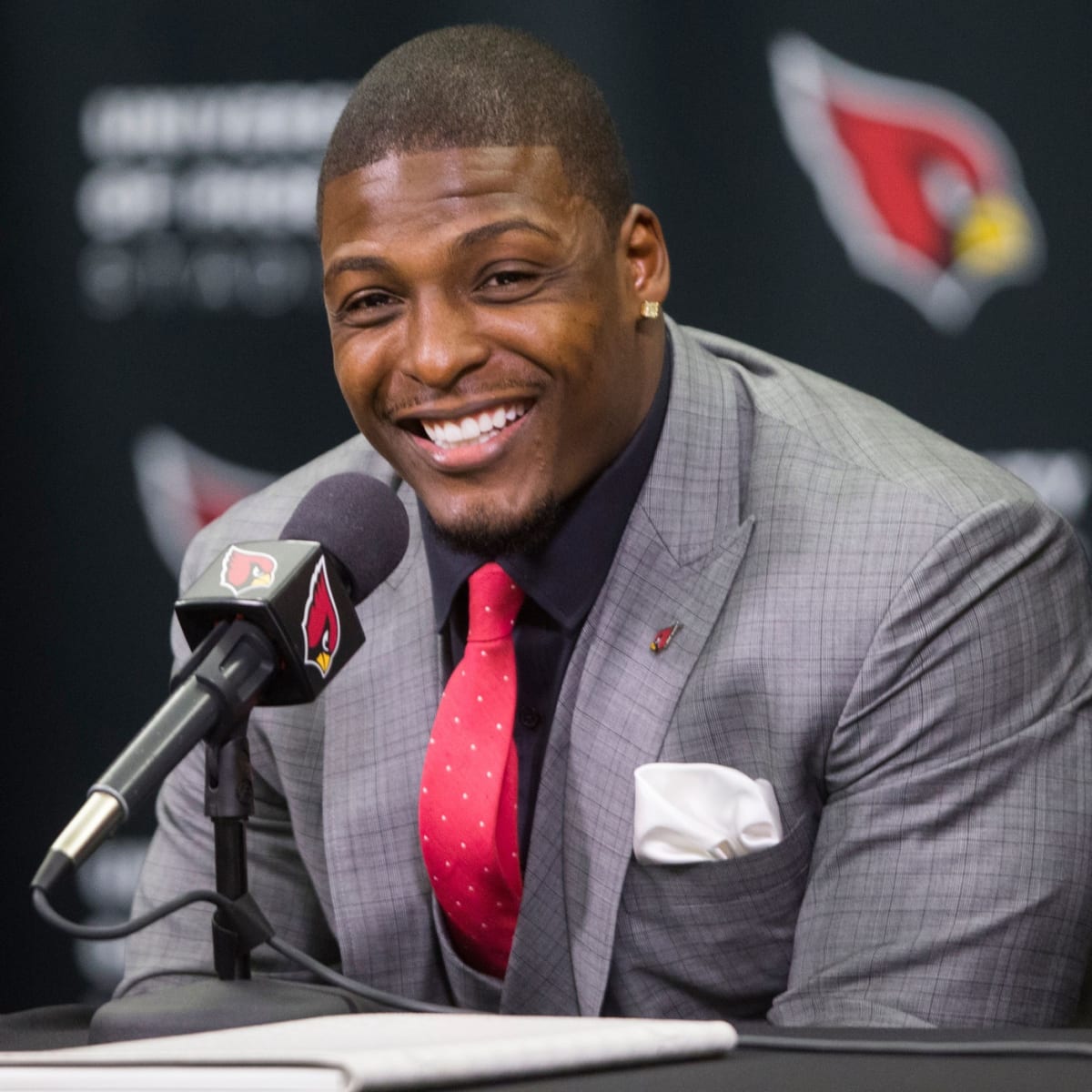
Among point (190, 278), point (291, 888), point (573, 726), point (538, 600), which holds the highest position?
point (190, 278)

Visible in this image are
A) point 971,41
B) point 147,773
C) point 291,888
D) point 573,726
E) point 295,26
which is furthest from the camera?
point 295,26

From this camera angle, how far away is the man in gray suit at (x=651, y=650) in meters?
1.47

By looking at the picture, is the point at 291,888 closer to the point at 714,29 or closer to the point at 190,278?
the point at 190,278

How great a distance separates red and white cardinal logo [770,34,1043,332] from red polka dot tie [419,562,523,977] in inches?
36.6

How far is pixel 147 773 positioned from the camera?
0.97 metres

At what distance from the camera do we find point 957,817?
57.7 inches

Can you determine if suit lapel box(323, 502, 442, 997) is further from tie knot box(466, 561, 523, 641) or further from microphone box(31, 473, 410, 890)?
microphone box(31, 473, 410, 890)

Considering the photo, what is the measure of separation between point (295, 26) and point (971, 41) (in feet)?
3.08

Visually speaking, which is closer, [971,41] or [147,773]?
[147,773]

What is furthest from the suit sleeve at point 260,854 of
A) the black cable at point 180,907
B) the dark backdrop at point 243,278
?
the dark backdrop at point 243,278

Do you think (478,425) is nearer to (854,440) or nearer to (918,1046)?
(854,440)

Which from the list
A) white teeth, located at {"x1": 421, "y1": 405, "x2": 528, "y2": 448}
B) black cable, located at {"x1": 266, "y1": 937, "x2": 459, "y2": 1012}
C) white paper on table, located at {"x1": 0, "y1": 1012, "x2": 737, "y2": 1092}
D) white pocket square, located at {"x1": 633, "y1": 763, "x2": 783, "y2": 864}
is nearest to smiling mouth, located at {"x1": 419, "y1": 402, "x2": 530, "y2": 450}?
white teeth, located at {"x1": 421, "y1": 405, "x2": 528, "y2": 448}

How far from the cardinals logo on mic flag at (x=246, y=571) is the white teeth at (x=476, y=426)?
52cm

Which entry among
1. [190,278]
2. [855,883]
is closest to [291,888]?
[855,883]
